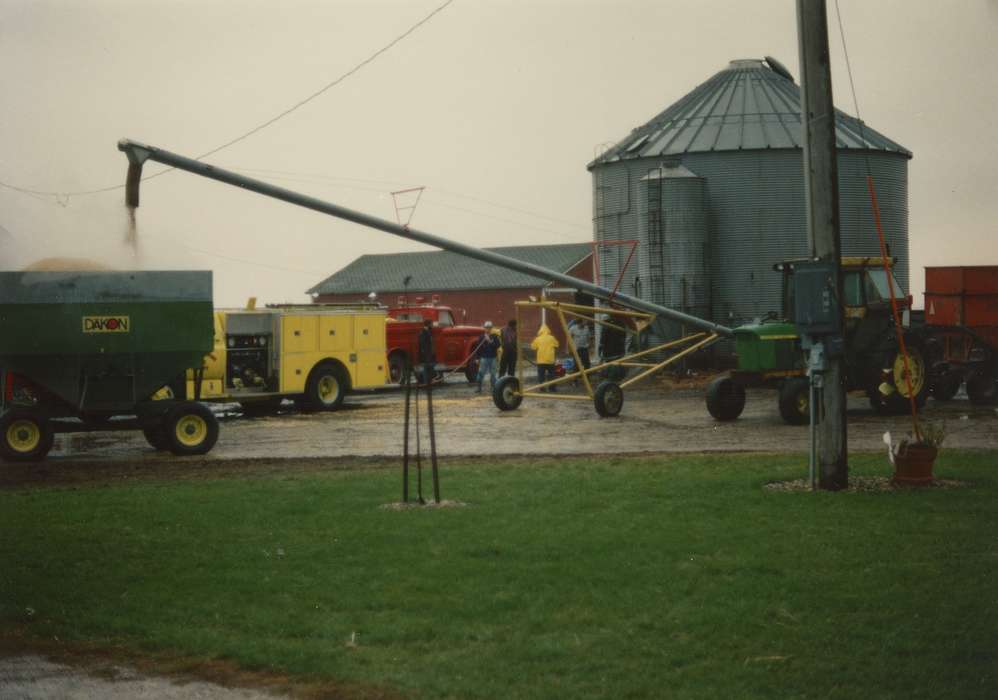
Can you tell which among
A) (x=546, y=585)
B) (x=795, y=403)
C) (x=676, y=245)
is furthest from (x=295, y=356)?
(x=546, y=585)

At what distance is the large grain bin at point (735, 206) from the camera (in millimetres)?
40469

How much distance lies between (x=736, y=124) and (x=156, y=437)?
2662cm

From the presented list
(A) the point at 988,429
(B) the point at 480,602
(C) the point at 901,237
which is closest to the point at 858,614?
(B) the point at 480,602

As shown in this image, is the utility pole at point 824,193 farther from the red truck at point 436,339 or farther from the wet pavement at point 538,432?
the red truck at point 436,339

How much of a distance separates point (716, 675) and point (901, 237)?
3844cm

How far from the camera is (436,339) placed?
42031 mm

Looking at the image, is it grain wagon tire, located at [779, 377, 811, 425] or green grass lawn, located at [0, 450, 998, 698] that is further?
grain wagon tire, located at [779, 377, 811, 425]

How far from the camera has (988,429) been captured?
797 inches

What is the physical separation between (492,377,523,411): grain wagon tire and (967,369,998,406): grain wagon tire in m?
8.97

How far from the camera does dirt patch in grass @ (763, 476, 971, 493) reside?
1312 cm

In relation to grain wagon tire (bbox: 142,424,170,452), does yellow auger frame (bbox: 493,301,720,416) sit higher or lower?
higher

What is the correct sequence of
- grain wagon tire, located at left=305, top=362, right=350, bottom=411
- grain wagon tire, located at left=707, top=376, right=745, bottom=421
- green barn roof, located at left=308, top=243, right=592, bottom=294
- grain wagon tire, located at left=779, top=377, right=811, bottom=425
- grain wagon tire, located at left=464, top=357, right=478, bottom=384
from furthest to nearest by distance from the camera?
green barn roof, located at left=308, top=243, right=592, bottom=294 → grain wagon tire, located at left=464, top=357, right=478, bottom=384 → grain wagon tire, located at left=305, top=362, right=350, bottom=411 → grain wagon tire, located at left=707, top=376, right=745, bottom=421 → grain wagon tire, located at left=779, top=377, right=811, bottom=425

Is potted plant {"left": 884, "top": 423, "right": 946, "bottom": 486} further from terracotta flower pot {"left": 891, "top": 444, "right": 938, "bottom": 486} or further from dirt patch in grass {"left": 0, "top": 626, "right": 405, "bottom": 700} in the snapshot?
dirt patch in grass {"left": 0, "top": 626, "right": 405, "bottom": 700}

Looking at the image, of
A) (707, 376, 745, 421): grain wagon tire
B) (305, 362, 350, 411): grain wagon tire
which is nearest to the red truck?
(305, 362, 350, 411): grain wagon tire
